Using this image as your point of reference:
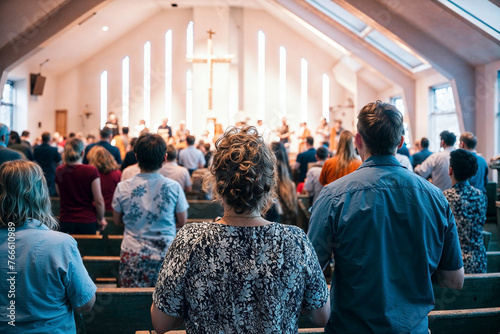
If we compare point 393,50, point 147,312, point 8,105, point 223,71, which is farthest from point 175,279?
point 223,71

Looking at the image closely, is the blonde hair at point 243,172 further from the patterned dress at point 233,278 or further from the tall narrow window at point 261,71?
the tall narrow window at point 261,71

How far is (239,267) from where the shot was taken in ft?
4.21

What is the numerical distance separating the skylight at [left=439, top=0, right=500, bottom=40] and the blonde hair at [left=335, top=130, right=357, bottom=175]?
499cm

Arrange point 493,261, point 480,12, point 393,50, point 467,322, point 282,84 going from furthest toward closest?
point 282,84, point 393,50, point 480,12, point 493,261, point 467,322

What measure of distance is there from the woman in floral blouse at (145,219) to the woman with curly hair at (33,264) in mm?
967

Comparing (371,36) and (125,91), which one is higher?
(371,36)

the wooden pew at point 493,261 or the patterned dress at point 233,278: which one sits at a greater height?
the patterned dress at point 233,278

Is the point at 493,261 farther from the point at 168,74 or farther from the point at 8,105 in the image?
the point at 168,74

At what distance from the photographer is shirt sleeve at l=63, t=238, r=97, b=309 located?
1697mm

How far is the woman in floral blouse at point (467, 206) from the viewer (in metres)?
2.85

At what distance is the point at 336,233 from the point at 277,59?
16.2 metres

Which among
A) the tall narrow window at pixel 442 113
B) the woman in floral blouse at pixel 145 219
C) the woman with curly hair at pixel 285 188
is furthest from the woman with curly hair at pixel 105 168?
the tall narrow window at pixel 442 113

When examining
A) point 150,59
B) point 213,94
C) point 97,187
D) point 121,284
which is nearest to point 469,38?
point 97,187

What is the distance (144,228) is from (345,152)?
1660 mm
